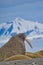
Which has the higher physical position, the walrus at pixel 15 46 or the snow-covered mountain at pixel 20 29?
the snow-covered mountain at pixel 20 29

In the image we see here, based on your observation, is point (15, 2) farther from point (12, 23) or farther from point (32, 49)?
point (32, 49)

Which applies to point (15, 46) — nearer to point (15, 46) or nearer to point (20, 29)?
point (15, 46)

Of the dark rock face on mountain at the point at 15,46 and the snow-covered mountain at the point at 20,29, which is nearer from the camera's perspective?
the dark rock face on mountain at the point at 15,46

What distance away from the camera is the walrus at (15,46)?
3.02m

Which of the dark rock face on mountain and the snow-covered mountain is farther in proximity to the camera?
the snow-covered mountain

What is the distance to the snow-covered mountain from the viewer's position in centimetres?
313

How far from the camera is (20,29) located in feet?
10.5

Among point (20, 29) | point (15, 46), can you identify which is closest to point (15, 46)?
point (15, 46)

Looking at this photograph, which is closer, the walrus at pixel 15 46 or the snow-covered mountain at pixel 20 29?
the walrus at pixel 15 46

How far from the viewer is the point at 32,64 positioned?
1.72 meters

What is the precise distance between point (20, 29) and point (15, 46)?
30cm

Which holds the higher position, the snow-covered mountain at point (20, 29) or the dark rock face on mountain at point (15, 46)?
the snow-covered mountain at point (20, 29)

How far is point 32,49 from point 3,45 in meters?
0.49

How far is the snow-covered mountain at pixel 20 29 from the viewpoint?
3.13 meters
